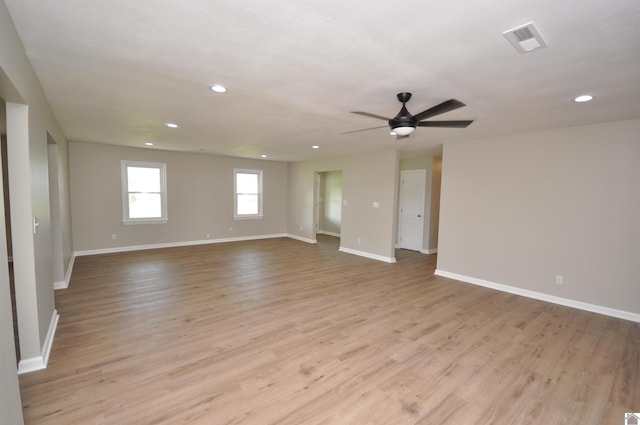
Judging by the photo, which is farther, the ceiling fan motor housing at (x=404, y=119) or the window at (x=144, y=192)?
the window at (x=144, y=192)

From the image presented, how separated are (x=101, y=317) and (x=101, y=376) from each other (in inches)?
50.3

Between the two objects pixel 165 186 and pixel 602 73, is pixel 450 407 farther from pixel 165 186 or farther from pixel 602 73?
pixel 165 186

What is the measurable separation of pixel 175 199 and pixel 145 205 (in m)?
0.67

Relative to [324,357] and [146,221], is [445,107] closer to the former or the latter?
[324,357]

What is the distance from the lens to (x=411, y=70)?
220 cm

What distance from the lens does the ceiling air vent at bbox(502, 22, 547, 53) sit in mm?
1644

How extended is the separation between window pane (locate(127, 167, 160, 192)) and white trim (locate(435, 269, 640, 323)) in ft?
22.1

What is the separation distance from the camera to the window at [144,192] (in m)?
6.54

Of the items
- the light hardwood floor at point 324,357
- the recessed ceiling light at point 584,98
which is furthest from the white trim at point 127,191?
the recessed ceiling light at point 584,98

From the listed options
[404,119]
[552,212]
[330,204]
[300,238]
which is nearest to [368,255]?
[300,238]

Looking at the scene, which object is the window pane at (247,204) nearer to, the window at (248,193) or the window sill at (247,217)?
the window at (248,193)

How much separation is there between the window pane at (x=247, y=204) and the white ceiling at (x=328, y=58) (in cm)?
468

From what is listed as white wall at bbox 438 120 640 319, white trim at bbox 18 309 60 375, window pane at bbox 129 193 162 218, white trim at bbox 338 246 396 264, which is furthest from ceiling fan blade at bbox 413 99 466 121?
window pane at bbox 129 193 162 218

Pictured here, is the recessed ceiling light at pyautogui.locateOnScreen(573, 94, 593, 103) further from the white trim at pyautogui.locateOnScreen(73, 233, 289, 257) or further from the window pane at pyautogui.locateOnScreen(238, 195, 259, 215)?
the white trim at pyautogui.locateOnScreen(73, 233, 289, 257)
